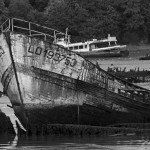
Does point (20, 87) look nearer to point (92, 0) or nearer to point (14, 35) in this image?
point (14, 35)

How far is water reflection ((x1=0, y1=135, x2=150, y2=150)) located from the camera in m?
24.6

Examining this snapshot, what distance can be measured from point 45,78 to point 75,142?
280 cm

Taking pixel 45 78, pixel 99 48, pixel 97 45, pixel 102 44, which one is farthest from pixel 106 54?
pixel 45 78

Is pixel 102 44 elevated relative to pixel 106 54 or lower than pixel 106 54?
elevated

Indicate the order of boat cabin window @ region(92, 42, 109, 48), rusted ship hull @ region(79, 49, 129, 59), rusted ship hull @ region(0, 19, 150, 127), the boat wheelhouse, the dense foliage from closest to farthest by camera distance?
1. rusted ship hull @ region(0, 19, 150, 127)
2. rusted ship hull @ region(79, 49, 129, 59)
3. the boat wheelhouse
4. boat cabin window @ region(92, 42, 109, 48)
5. the dense foliage

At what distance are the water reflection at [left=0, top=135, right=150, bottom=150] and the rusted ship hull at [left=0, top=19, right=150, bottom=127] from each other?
3.58ft

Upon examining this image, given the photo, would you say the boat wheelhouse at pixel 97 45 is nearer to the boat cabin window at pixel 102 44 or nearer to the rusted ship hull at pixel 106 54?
the boat cabin window at pixel 102 44

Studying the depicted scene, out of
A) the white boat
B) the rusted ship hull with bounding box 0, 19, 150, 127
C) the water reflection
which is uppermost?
the white boat

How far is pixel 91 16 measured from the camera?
11394cm

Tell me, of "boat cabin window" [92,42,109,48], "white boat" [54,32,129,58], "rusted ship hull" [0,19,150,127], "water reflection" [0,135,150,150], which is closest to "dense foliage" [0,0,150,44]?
"boat cabin window" [92,42,109,48]

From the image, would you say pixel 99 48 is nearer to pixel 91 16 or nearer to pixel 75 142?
pixel 91 16

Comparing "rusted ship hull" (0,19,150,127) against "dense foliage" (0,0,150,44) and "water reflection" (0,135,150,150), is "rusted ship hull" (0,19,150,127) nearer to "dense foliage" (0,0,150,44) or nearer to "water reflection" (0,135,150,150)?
"water reflection" (0,135,150,150)

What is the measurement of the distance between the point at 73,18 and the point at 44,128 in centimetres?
8444

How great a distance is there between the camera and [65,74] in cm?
2777
